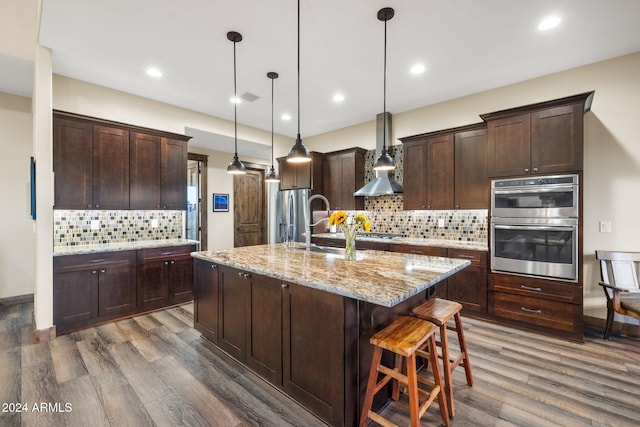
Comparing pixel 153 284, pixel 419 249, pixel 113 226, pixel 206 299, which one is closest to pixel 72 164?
pixel 113 226

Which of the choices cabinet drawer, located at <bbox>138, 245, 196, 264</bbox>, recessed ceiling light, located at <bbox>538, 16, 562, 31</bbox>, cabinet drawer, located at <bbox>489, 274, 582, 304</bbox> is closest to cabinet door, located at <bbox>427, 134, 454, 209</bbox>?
cabinet drawer, located at <bbox>489, 274, 582, 304</bbox>

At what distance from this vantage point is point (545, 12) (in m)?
2.39

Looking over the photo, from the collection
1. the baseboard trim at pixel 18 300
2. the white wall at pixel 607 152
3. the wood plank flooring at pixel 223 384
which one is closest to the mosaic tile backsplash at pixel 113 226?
the wood plank flooring at pixel 223 384

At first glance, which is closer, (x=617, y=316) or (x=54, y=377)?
(x=54, y=377)

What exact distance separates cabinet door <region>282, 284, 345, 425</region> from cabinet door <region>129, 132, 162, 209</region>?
119 inches

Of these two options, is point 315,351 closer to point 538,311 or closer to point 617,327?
point 538,311

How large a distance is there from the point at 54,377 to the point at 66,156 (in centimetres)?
238

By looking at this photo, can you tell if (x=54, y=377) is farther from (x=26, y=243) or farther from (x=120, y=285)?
(x=26, y=243)

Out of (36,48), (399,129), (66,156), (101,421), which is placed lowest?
(101,421)

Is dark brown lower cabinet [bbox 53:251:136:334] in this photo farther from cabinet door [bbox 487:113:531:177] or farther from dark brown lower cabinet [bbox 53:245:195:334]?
cabinet door [bbox 487:113:531:177]

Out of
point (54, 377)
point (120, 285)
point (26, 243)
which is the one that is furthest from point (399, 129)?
point (26, 243)

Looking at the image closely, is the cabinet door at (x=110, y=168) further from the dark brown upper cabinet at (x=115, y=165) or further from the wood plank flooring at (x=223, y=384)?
the wood plank flooring at (x=223, y=384)

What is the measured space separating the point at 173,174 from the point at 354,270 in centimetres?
340

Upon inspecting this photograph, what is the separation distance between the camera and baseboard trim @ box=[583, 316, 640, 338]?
3.00m
